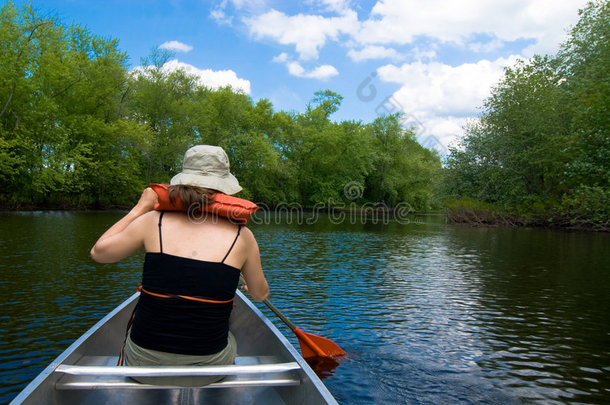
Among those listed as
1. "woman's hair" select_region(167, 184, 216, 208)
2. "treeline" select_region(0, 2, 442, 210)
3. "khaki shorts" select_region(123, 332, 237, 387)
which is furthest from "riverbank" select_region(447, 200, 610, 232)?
"woman's hair" select_region(167, 184, 216, 208)

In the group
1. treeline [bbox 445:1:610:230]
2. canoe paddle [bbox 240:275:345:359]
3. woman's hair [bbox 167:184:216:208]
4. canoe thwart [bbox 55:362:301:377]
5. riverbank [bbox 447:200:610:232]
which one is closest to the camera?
woman's hair [bbox 167:184:216:208]

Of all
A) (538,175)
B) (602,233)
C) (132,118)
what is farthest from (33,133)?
(602,233)

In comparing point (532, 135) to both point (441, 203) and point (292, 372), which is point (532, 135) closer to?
point (441, 203)

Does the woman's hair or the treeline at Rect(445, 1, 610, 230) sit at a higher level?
the treeline at Rect(445, 1, 610, 230)

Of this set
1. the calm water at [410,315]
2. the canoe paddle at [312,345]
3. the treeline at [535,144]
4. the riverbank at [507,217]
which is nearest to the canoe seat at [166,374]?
the calm water at [410,315]

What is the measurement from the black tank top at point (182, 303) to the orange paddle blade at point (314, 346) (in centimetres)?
317

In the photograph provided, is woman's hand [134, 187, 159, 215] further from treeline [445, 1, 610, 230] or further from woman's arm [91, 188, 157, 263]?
treeline [445, 1, 610, 230]

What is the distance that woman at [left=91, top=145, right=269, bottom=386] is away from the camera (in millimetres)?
2557

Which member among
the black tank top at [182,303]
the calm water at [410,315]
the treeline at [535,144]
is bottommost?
the calm water at [410,315]

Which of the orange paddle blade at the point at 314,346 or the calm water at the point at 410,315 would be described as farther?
the orange paddle blade at the point at 314,346

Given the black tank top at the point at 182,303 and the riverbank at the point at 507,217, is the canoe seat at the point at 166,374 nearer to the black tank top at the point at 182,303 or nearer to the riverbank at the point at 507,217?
the black tank top at the point at 182,303

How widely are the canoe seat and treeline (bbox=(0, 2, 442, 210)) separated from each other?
3379 cm

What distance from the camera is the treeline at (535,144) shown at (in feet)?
88.6

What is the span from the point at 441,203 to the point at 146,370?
39525 mm
